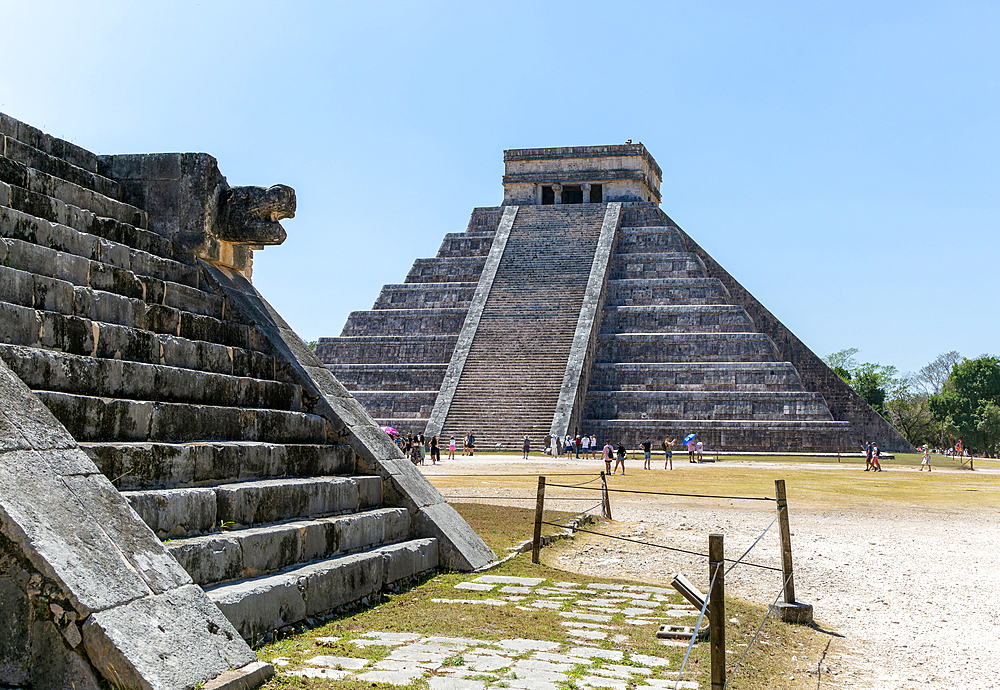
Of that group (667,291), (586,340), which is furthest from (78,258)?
(667,291)

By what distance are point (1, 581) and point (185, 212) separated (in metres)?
4.54

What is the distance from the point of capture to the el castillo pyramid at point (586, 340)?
3291 centimetres

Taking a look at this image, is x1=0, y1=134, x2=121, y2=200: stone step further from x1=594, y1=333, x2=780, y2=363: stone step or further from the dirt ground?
x1=594, y1=333, x2=780, y2=363: stone step

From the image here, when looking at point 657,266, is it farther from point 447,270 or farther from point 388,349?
point 388,349

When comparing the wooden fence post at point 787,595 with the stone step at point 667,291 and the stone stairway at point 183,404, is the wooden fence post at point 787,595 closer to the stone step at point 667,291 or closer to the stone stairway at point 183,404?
the stone stairway at point 183,404

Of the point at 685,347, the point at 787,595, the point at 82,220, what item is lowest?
the point at 787,595

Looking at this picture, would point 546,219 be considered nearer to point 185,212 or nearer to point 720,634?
point 185,212

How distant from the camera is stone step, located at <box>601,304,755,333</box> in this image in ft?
120

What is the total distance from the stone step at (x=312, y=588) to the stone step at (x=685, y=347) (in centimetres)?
2950

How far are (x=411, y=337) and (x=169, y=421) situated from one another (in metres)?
32.8

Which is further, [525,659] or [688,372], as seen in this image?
[688,372]

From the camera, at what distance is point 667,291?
38.8m

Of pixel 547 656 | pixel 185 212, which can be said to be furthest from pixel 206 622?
pixel 185 212

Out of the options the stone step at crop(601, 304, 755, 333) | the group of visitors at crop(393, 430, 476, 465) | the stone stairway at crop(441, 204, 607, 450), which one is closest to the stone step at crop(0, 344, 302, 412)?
the group of visitors at crop(393, 430, 476, 465)
